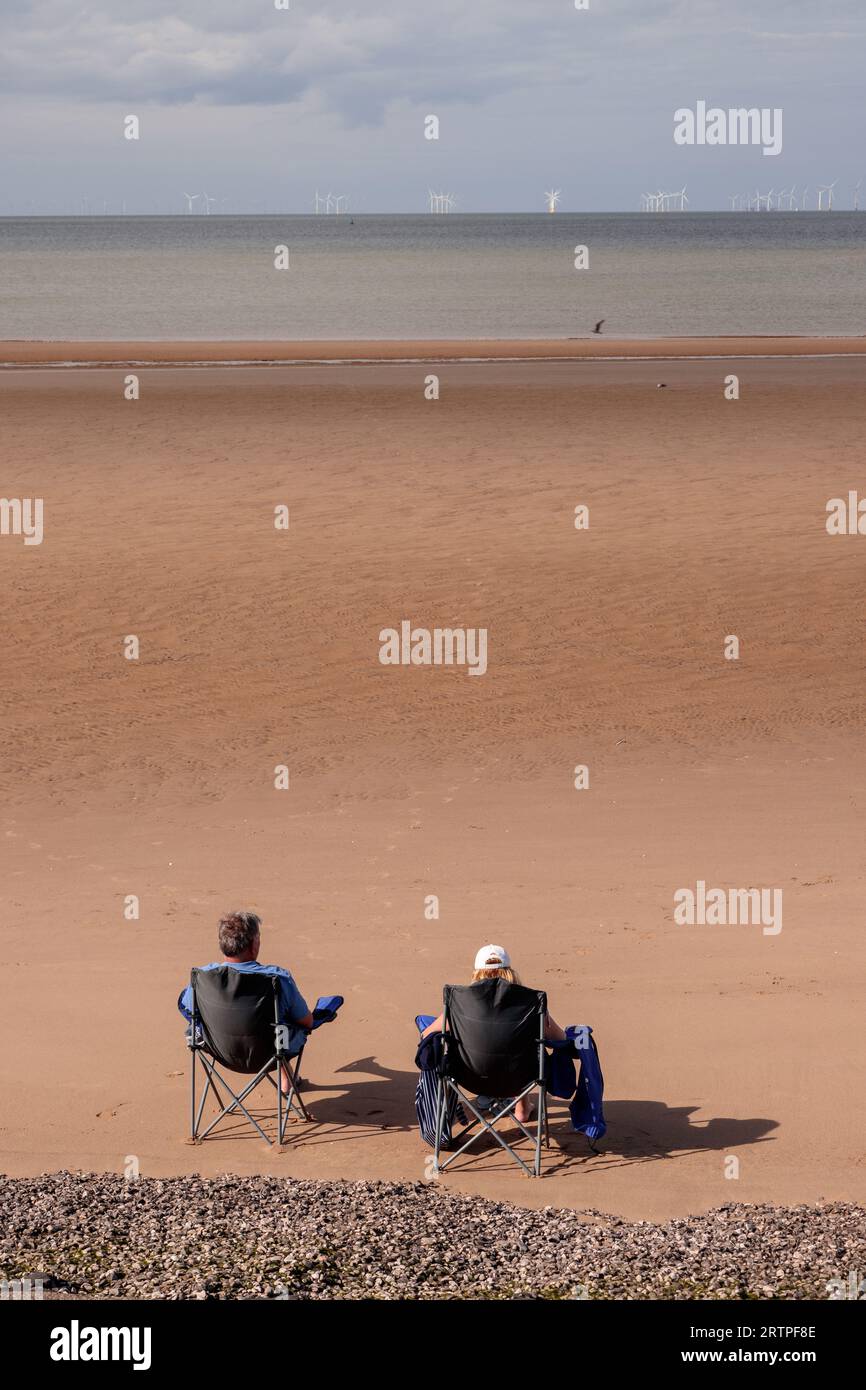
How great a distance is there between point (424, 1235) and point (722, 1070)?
2.67 m

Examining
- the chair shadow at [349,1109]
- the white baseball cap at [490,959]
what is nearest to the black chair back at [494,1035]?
the white baseball cap at [490,959]

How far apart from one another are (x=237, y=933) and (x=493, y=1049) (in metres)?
1.34

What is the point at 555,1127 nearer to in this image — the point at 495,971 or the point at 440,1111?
the point at 440,1111

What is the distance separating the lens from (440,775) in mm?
12859

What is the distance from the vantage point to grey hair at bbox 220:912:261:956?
689 centimetres

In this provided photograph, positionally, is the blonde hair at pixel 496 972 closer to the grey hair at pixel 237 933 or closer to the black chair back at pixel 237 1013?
the black chair back at pixel 237 1013

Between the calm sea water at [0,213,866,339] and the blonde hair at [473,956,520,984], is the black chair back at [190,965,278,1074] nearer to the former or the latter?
the blonde hair at [473,956,520,984]

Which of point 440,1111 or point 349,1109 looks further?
point 349,1109

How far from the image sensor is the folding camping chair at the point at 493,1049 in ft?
21.2

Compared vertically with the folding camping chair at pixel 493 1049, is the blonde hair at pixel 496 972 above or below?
above

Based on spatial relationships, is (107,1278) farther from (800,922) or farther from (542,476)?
(542,476)

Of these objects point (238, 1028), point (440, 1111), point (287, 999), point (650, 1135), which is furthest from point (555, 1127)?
point (238, 1028)

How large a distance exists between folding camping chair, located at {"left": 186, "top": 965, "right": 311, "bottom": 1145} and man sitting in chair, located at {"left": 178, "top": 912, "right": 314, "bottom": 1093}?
54 millimetres

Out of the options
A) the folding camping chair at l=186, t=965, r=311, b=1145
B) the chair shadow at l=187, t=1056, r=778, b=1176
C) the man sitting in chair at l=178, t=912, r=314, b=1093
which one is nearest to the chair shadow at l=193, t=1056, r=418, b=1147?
the chair shadow at l=187, t=1056, r=778, b=1176
